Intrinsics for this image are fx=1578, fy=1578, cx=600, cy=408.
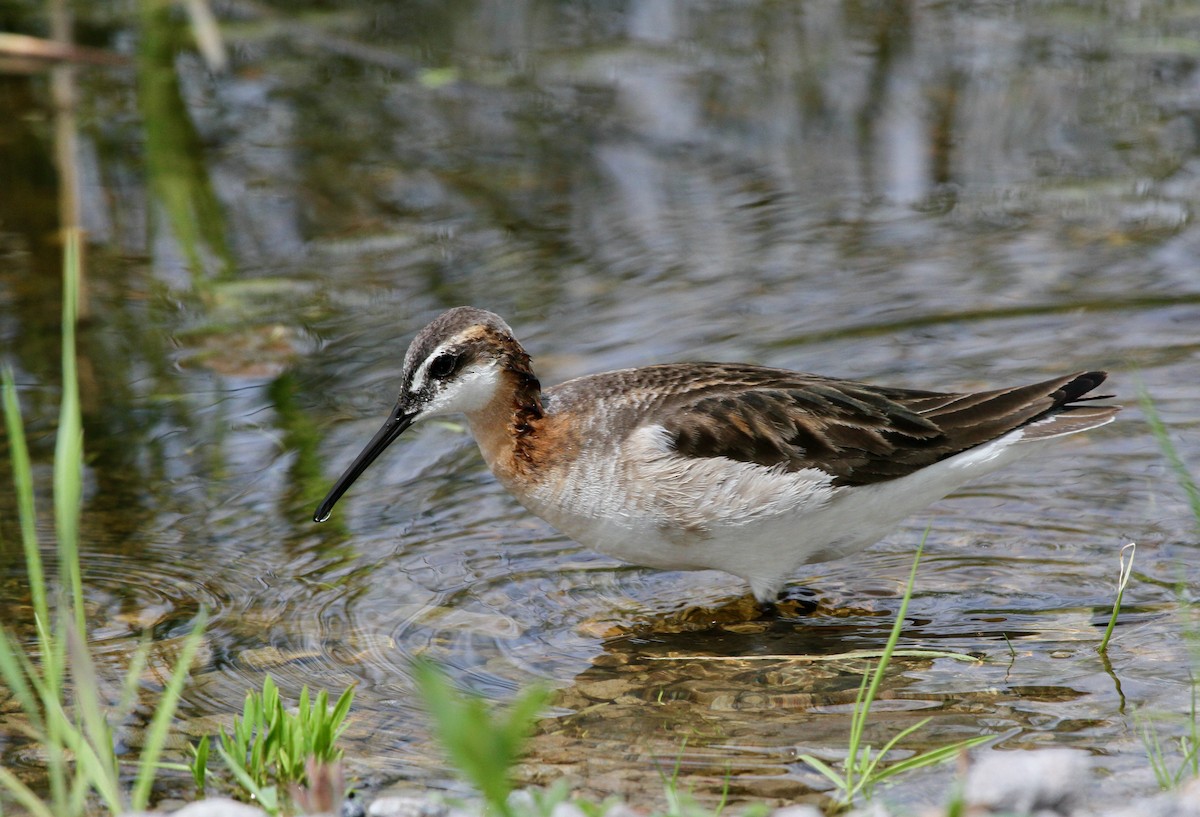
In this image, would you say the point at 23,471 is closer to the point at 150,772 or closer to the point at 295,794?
the point at 150,772

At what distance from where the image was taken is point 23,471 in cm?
481

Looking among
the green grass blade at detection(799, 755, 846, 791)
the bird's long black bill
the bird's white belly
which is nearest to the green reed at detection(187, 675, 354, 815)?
the green grass blade at detection(799, 755, 846, 791)

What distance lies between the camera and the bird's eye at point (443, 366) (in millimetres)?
6902

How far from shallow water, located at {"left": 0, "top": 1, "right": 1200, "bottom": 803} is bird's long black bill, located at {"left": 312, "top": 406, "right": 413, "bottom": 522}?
341 mm

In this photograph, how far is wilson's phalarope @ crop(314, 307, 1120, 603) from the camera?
6.66 m

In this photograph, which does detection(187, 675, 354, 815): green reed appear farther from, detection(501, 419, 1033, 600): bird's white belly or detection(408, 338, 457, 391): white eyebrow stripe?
detection(408, 338, 457, 391): white eyebrow stripe

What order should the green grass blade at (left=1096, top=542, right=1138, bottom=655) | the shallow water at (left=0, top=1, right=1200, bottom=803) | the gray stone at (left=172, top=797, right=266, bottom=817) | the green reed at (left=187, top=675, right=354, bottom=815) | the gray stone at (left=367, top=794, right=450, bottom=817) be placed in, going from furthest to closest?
the shallow water at (left=0, top=1, right=1200, bottom=803) → the green grass blade at (left=1096, top=542, right=1138, bottom=655) → the green reed at (left=187, top=675, right=354, bottom=815) → the gray stone at (left=367, top=794, right=450, bottom=817) → the gray stone at (left=172, top=797, right=266, bottom=817)

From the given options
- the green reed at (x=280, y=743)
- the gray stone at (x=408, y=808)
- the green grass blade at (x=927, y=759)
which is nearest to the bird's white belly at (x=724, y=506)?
the green grass blade at (x=927, y=759)

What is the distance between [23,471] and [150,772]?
102 cm

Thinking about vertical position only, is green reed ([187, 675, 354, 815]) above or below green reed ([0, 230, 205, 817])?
below

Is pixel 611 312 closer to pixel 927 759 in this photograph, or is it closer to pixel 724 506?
pixel 724 506

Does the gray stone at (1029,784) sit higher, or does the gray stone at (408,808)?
the gray stone at (1029,784)

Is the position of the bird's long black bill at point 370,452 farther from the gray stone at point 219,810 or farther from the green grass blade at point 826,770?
the gray stone at point 219,810

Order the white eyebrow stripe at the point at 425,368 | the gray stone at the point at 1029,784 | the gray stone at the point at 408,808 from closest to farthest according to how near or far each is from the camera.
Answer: the gray stone at the point at 1029,784
the gray stone at the point at 408,808
the white eyebrow stripe at the point at 425,368
